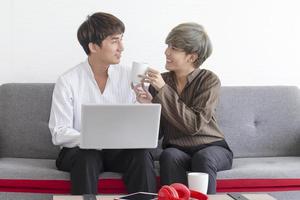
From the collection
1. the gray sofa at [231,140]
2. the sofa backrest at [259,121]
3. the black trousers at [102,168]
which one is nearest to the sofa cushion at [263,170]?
the gray sofa at [231,140]

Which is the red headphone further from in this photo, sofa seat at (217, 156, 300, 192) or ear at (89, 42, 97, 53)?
ear at (89, 42, 97, 53)

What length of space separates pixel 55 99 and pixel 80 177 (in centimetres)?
49

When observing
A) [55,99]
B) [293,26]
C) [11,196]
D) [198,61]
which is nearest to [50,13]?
[55,99]

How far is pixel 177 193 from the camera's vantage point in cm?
215

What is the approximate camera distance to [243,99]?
12.1 feet

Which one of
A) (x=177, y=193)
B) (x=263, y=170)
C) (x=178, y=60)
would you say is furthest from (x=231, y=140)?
(x=177, y=193)

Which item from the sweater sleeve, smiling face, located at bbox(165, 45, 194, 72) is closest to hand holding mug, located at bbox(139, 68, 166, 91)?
the sweater sleeve

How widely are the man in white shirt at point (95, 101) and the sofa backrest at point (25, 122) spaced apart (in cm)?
33

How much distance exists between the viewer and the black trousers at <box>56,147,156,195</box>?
9.59 ft

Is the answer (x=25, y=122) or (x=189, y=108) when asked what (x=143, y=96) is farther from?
(x=25, y=122)

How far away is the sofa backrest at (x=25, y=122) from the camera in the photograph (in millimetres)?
3465

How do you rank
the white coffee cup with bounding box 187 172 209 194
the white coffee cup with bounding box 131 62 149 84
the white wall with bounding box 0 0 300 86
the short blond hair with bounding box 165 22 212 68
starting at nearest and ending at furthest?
the white coffee cup with bounding box 187 172 209 194, the white coffee cup with bounding box 131 62 149 84, the short blond hair with bounding box 165 22 212 68, the white wall with bounding box 0 0 300 86

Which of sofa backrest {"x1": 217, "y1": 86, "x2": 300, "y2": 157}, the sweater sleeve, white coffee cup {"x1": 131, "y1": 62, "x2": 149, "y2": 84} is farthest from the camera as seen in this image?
sofa backrest {"x1": 217, "y1": 86, "x2": 300, "y2": 157}

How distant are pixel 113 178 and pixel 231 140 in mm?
906
